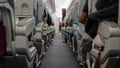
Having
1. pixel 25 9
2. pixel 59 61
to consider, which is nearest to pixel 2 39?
pixel 25 9

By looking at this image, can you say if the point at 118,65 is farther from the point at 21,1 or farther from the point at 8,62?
the point at 21,1

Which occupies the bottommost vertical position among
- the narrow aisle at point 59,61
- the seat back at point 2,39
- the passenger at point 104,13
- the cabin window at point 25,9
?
the narrow aisle at point 59,61

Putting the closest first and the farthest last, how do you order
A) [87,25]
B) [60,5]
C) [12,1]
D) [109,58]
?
1. [109,58]
2. [12,1]
3. [87,25]
4. [60,5]

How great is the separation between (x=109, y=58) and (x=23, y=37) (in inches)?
40.5

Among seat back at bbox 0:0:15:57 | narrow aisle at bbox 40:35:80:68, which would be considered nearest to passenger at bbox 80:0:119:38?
seat back at bbox 0:0:15:57

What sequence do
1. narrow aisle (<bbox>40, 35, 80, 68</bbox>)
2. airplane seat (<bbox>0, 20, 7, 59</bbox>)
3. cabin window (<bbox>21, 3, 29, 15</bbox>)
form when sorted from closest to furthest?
airplane seat (<bbox>0, 20, 7, 59</bbox>) < cabin window (<bbox>21, 3, 29, 15</bbox>) < narrow aisle (<bbox>40, 35, 80, 68</bbox>)

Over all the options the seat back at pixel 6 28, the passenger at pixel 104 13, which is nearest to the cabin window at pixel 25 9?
the seat back at pixel 6 28

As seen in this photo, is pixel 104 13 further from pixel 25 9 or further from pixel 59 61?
pixel 59 61

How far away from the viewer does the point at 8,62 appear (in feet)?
9.10

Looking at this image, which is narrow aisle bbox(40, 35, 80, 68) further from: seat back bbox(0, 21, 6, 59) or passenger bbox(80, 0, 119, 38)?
seat back bbox(0, 21, 6, 59)

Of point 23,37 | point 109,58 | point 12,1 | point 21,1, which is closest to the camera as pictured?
point 109,58

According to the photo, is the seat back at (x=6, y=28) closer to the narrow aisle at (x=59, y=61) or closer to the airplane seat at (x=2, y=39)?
the airplane seat at (x=2, y=39)

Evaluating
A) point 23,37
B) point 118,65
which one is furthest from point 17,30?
point 118,65

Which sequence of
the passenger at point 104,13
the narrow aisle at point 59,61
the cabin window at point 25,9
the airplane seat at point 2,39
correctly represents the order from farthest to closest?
the narrow aisle at point 59,61
the cabin window at point 25,9
the airplane seat at point 2,39
the passenger at point 104,13
